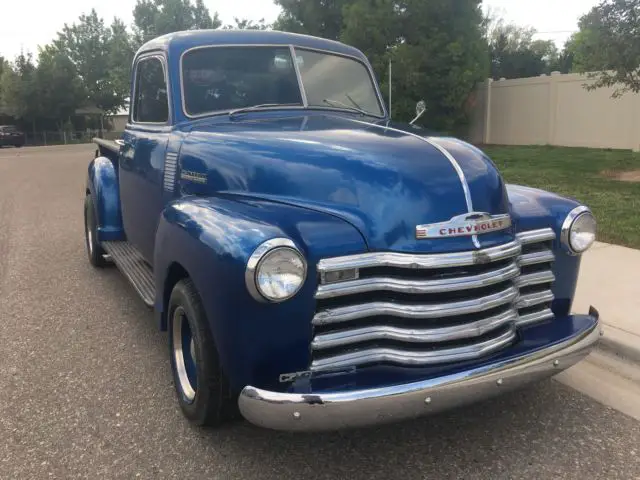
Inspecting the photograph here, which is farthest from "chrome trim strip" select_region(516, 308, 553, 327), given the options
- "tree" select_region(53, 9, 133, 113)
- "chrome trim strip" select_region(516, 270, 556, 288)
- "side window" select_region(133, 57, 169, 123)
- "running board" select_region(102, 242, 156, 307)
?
"tree" select_region(53, 9, 133, 113)

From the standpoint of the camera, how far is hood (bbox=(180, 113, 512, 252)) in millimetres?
2604

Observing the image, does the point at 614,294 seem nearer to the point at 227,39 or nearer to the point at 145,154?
the point at 227,39

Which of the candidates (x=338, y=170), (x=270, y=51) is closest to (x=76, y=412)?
(x=338, y=170)

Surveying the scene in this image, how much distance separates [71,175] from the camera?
1688cm

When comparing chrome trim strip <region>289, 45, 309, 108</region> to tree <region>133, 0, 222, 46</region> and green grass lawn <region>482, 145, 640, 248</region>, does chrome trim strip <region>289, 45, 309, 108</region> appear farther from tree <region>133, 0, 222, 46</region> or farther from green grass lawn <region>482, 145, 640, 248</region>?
tree <region>133, 0, 222, 46</region>

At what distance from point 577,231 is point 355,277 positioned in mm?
1397

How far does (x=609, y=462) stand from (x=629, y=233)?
463 centimetres

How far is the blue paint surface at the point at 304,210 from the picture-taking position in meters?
2.46

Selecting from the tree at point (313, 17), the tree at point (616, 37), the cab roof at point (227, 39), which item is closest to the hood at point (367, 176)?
the cab roof at point (227, 39)

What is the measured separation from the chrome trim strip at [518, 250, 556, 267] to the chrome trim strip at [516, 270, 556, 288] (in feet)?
0.21

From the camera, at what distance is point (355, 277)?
8.18 ft

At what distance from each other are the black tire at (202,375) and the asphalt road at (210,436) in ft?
0.53

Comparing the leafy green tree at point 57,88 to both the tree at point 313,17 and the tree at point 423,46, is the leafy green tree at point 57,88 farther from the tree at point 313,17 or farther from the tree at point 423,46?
the tree at point 423,46

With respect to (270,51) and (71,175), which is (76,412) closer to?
(270,51)
